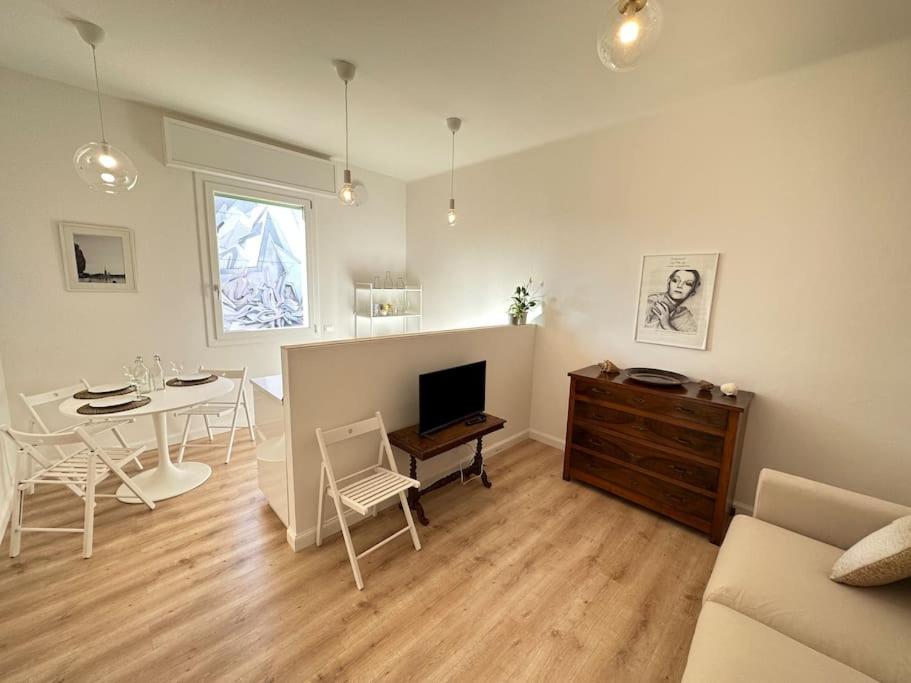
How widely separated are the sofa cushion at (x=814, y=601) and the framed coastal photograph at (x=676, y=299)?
4.75ft

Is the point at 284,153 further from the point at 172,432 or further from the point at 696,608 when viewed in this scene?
the point at 696,608

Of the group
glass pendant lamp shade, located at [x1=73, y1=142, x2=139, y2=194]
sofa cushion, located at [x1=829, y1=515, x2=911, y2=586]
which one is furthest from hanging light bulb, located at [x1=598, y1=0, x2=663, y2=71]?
glass pendant lamp shade, located at [x1=73, y1=142, x2=139, y2=194]

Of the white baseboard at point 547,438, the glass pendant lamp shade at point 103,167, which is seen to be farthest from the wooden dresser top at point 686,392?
the glass pendant lamp shade at point 103,167

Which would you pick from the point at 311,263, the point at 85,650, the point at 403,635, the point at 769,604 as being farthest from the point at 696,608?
the point at 311,263

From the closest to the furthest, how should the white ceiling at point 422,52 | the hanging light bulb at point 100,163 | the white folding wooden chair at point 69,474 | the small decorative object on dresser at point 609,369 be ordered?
the white ceiling at point 422,52 < the white folding wooden chair at point 69,474 < the hanging light bulb at point 100,163 < the small decorative object on dresser at point 609,369

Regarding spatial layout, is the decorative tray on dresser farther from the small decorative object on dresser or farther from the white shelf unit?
the white shelf unit

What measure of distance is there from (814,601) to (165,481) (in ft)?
12.4

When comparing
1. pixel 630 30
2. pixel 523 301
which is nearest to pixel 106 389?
pixel 523 301

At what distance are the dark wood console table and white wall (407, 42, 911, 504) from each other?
4.27 feet

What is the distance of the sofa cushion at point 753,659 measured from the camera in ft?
3.48

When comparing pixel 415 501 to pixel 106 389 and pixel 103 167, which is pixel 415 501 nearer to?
pixel 106 389

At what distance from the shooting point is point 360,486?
6.92ft

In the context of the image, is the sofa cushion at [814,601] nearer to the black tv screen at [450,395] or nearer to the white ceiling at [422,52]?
the black tv screen at [450,395]

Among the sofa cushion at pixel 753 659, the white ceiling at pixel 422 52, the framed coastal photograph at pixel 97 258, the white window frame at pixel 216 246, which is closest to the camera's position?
the sofa cushion at pixel 753 659
